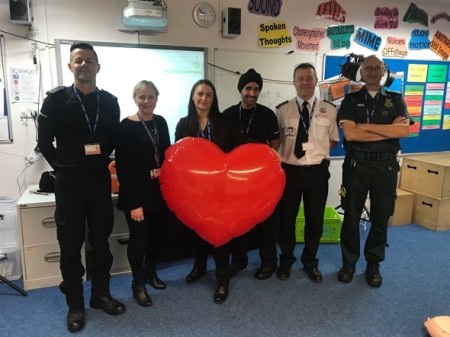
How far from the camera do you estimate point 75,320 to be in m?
2.28

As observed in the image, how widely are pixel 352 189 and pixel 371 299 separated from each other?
2.65 ft

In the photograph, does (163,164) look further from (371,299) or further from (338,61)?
(338,61)

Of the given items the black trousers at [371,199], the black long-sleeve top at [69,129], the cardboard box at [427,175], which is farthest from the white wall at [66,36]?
the cardboard box at [427,175]

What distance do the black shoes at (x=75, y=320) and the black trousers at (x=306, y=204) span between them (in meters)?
1.52

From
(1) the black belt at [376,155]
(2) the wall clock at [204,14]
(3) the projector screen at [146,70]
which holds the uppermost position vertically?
(2) the wall clock at [204,14]

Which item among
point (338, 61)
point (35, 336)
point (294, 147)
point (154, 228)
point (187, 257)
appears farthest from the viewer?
point (338, 61)

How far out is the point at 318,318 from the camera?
95.9 inches

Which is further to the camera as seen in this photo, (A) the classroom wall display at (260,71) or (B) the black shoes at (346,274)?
(A) the classroom wall display at (260,71)

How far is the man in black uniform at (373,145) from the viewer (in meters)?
2.68

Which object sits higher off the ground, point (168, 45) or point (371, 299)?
point (168, 45)

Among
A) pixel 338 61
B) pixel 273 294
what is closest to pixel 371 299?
pixel 273 294

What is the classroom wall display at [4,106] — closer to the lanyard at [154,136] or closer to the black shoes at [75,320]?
the lanyard at [154,136]

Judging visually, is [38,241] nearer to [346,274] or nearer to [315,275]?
[315,275]

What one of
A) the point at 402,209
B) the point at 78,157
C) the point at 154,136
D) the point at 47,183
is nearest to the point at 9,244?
the point at 47,183
